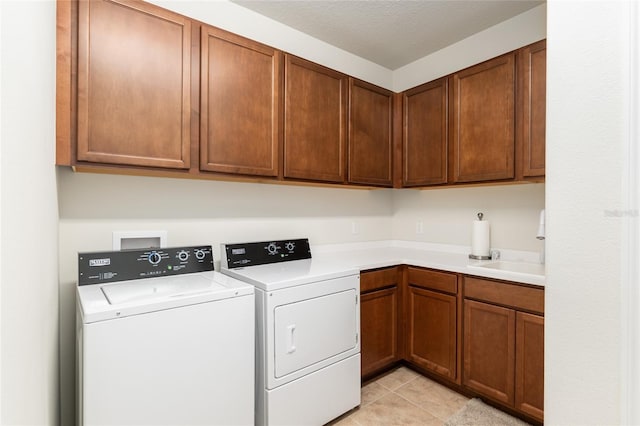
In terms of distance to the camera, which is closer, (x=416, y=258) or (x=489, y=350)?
(x=489, y=350)

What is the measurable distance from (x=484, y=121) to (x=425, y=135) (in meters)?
0.49

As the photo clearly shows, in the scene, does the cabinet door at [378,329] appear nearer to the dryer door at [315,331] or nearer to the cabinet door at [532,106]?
the dryer door at [315,331]

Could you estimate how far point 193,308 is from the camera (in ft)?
4.66

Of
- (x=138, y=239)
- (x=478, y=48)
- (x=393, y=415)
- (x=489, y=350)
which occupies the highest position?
(x=478, y=48)

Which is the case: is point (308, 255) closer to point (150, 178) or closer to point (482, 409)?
point (150, 178)

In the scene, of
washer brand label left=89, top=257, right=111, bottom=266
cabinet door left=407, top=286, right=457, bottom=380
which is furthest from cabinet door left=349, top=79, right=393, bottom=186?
washer brand label left=89, top=257, right=111, bottom=266

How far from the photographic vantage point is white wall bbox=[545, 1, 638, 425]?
760mm

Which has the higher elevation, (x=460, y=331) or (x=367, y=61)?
(x=367, y=61)

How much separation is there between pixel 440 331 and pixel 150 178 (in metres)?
2.22

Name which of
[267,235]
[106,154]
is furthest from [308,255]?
[106,154]

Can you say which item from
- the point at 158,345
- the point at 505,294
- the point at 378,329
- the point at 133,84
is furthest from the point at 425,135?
the point at 158,345

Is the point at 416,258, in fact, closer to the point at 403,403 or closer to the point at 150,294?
the point at 403,403

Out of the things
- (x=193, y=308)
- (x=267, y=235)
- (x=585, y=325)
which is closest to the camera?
(x=585, y=325)

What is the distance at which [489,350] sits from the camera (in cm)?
209
